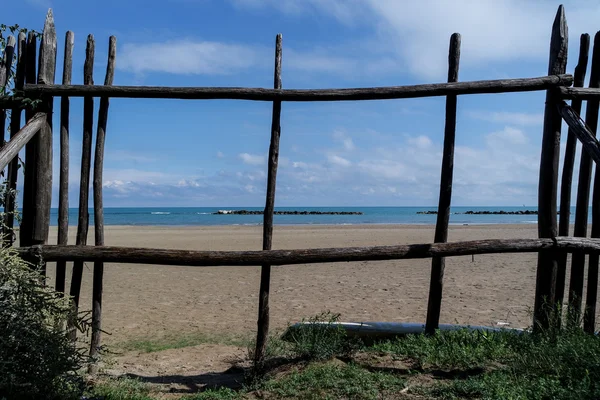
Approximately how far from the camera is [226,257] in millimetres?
5441

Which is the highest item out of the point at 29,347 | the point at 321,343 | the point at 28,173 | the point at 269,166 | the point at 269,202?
the point at 269,166

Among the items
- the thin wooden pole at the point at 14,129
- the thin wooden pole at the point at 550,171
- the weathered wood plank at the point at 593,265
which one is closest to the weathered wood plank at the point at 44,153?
the thin wooden pole at the point at 14,129

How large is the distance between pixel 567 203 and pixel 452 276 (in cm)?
678

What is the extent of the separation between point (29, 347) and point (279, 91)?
10.4ft

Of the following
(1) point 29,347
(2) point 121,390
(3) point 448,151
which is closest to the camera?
(1) point 29,347

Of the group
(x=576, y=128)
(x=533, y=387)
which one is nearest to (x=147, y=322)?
(x=533, y=387)

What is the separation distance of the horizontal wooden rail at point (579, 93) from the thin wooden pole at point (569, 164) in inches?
4.8

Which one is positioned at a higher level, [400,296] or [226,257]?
[226,257]

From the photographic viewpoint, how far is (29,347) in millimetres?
4105

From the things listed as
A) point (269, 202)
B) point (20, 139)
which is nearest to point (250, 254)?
point (269, 202)

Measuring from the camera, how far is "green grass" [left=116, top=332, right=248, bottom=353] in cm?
700

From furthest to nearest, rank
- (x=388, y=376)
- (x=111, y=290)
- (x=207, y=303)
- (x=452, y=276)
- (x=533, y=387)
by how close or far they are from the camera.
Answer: (x=452, y=276)
(x=111, y=290)
(x=207, y=303)
(x=388, y=376)
(x=533, y=387)

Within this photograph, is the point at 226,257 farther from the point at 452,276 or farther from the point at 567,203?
the point at 452,276

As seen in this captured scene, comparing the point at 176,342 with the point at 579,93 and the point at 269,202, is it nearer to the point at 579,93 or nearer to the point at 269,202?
the point at 269,202
